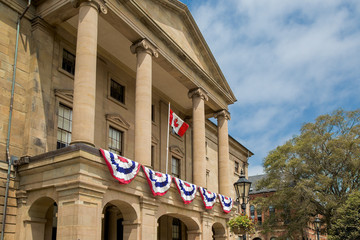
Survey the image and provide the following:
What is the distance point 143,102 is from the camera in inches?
808

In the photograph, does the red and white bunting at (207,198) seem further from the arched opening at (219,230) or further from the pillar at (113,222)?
the pillar at (113,222)

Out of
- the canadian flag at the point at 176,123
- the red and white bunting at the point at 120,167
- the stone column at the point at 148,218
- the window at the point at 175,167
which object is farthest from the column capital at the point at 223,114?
the red and white bunting at the point at 120,167

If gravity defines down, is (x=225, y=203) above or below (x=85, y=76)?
below

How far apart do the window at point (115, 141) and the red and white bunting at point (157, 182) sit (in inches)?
204

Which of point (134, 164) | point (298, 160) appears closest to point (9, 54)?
point (134, 164)

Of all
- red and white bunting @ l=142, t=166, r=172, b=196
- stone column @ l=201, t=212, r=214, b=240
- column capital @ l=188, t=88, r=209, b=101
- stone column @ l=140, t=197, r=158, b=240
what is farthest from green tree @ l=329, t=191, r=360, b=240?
stone column @ l=140, t=197, r=158, b=240

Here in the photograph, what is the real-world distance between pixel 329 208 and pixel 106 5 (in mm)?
Answer: 32165

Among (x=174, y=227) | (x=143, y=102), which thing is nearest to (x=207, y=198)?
(x=174, y=227)

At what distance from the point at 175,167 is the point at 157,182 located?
37.9 feet

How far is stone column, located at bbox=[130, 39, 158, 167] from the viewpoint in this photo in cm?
1973

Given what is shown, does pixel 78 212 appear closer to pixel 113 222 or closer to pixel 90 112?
pixel 90 112

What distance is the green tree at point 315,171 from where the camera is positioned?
40.1 meters

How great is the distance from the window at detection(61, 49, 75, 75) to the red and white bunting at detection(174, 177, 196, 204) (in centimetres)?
870

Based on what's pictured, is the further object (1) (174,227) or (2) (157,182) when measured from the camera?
(1) (174,227)
